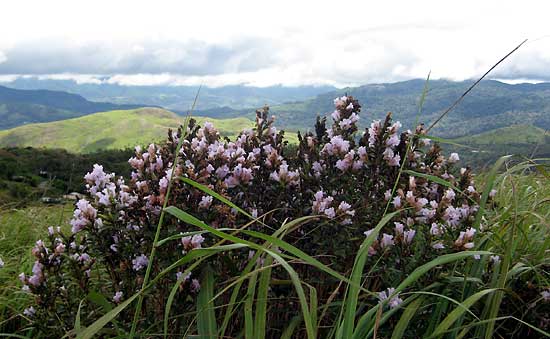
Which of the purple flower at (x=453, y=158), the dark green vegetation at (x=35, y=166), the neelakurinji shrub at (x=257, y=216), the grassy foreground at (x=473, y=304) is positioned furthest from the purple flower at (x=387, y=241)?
the dark green vegetation at (x=35, y=166)

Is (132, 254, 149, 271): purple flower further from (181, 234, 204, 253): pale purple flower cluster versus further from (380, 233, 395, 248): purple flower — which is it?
(380, 233, 395, 248): purple flower

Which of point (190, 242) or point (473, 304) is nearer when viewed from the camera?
point (190, 242)

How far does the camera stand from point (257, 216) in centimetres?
290

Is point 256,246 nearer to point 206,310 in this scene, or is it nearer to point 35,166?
point 206,310

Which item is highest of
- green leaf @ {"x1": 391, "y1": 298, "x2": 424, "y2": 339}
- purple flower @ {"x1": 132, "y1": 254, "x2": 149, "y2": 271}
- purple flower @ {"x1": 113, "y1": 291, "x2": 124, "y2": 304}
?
purple flower @ {"x1": 132, "y1": 254, "x2": 149, "y2": 271}

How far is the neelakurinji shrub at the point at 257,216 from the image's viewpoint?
2.53m

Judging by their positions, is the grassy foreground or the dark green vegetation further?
the dark green vegetation

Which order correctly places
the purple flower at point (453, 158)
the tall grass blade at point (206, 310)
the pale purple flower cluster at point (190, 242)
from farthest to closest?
the purple flower at point (453, 158), the pale purple flower cluster at point (190, 242), the tall grass blade at point (206, 310)

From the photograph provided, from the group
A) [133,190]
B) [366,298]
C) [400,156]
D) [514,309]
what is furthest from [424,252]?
[133,190]

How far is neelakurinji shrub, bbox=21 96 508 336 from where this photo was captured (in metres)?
2.53

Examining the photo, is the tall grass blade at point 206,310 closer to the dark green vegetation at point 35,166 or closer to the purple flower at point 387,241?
the purple flower at point 387,241

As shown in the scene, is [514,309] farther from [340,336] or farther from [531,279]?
[340,336]

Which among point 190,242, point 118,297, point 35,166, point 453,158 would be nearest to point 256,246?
point 190,242

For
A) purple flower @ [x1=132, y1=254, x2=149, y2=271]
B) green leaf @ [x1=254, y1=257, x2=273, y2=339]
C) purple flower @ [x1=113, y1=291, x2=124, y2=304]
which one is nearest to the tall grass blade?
green leaf @ [x1=254, y1=257, x2=273, y2=339]
